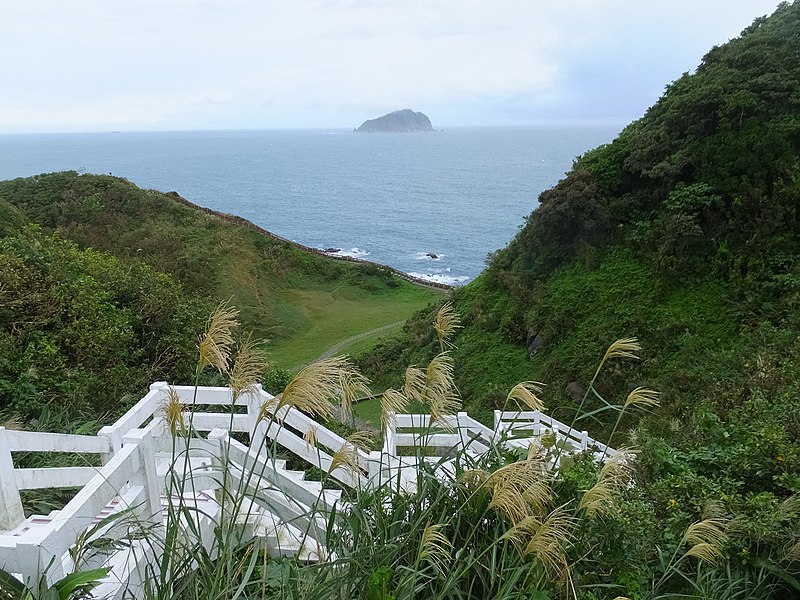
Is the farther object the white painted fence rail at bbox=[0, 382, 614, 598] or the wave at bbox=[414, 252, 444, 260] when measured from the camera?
the wave at bbox=[414, 252, 444, 260]

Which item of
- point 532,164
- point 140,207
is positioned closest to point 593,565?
point 140,207

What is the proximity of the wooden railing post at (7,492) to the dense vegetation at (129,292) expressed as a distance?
99.4 inches

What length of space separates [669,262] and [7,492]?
15.0 m

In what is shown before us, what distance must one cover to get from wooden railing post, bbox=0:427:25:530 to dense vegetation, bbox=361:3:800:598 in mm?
6869

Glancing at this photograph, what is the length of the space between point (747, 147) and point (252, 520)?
15.9 meters

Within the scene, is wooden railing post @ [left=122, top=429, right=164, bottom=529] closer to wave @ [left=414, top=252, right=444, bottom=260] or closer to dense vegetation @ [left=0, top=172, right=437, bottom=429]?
dense vegetation @ [left=0, top=172, right=437, bottom=429]

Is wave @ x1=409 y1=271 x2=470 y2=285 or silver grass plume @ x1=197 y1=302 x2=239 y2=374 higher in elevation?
silver grass plume @ x1=197 y1=302 x2=239 y2=374

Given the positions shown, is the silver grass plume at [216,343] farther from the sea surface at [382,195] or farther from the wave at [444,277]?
the sea surface at [382,195]

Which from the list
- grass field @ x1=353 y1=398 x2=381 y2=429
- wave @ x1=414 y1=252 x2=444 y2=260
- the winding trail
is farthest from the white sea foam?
grass field @ x1=353 y1=398 x2=381 y2=429

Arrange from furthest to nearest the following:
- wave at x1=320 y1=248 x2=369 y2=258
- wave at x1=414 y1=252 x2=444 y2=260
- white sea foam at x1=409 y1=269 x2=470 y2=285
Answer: wave at x1=320 y1=248 x2=369 y2=258 → wave at x1=414 y1=252 x2=444 y2=260 → white sea foam at x1=409 y1=269 x2=470 y2=285

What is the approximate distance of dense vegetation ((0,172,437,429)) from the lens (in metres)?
7.29

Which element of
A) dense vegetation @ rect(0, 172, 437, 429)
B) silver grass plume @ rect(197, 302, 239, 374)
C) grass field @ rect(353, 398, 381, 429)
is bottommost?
grass field @ rect(353, 398, 381, 429)

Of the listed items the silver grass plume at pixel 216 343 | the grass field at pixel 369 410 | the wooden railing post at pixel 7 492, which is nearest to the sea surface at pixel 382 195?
the grass field at pixel 369 410

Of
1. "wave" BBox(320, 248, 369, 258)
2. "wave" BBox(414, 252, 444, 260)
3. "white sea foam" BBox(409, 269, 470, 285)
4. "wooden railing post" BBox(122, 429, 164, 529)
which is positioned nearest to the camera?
"wooden railing post" BBox(122, 429, 164, 529)
